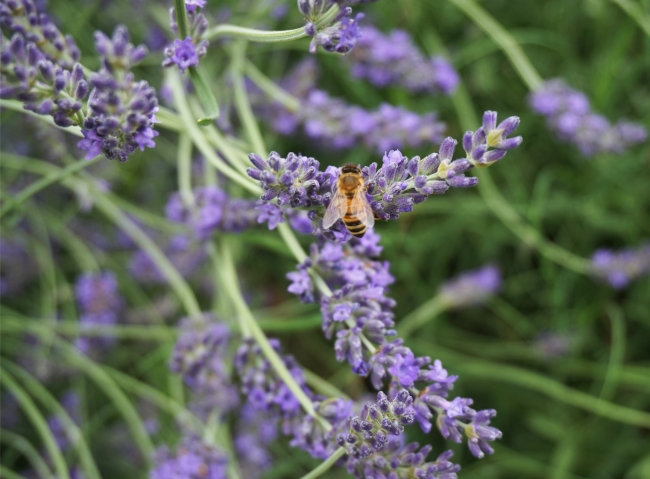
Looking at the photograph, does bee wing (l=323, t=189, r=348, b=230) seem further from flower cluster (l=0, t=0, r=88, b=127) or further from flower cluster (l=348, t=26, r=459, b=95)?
flower cluster (l=348, t=26, r=459, b=95)

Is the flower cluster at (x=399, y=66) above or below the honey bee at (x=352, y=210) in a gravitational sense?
above

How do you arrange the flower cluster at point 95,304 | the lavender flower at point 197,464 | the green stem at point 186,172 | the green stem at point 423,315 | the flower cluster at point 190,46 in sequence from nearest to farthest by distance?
the flower cluster at point 190,46, the lavender flower at point 197,464, the green stem at point 186,172, the flower cluster at point 95,304, the green stem at point 423,315

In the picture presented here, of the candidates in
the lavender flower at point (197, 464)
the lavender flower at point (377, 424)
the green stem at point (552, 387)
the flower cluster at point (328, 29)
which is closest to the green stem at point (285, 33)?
the flower cluster at point (328, 29)

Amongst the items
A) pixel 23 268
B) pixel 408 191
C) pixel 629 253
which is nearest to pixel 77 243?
pixel 23 268

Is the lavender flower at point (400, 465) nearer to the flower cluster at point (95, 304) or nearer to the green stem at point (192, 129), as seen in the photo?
the green stem at point (192, 129)

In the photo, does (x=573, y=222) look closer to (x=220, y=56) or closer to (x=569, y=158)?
(x=569, y=158)

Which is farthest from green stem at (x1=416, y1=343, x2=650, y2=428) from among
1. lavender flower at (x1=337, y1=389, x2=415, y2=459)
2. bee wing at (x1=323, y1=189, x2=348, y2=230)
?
bee wing at (x1=323, y1=189, x2=348, y2=230)

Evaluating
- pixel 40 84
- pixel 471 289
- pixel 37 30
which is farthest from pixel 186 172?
pixel 471 289

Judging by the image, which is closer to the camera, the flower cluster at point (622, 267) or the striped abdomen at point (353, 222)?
the striped abdomen at point (353, 222)
